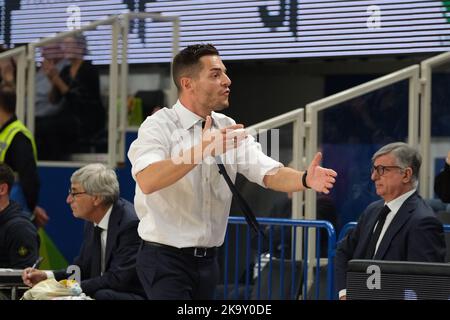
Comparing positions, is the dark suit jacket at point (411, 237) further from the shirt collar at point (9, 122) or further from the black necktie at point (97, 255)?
the shirt collar at point (9, 122)

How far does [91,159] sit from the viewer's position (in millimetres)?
8617

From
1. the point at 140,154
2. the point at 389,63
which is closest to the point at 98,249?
the point at 140,154

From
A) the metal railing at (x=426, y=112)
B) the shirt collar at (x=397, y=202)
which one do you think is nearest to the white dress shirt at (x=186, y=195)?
the shirt collar at (x=397, y=202)

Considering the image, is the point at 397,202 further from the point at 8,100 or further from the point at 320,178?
the point at 8,100

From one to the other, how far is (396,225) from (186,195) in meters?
1.51

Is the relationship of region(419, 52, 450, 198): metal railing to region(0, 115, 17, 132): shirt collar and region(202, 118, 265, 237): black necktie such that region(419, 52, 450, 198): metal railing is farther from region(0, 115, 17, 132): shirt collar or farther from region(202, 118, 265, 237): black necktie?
region(0, 115, 17, 132): shirt collar

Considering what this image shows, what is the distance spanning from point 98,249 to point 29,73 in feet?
10.2

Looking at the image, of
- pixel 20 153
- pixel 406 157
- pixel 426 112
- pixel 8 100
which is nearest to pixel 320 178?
pixel 406 157

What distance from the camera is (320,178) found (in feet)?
13.0

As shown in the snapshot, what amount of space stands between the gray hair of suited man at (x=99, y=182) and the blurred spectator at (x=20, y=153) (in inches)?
73.9

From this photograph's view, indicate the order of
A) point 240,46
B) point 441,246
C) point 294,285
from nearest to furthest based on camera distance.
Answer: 1. point 441,246
2. point 294,285
3. point 240,46

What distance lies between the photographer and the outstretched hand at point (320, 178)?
392 centimetres

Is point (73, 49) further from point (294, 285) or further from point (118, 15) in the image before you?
point (294, 285)

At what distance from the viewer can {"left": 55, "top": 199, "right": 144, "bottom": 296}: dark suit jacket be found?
5609 mm
